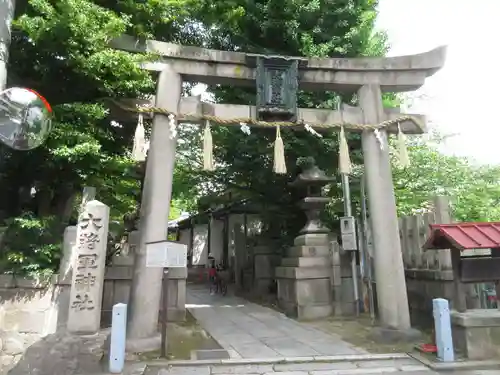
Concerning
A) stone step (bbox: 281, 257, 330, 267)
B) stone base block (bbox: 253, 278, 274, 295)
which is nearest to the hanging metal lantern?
stone step (bbox: 281, 257, 330, 267)

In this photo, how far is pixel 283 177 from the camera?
14.2m

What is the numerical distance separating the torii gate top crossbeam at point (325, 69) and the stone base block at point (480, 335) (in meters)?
5.49

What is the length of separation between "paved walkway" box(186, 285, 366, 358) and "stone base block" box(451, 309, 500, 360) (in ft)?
5.94

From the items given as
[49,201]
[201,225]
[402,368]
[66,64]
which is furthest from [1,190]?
[201,225]

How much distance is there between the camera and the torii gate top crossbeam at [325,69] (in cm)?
882

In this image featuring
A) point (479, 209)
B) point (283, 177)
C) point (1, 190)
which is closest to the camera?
point (1, 190)

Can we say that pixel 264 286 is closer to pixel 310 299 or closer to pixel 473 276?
pixel 310 299

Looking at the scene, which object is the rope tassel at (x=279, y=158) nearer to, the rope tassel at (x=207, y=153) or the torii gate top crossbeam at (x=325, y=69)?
the rope tassel at (x=207, y=153)

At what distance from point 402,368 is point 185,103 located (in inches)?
266

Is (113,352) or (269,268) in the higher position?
(269,268)

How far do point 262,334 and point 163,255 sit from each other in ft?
12.2

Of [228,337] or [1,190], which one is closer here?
[1,190]

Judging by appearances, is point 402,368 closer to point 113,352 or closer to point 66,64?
point 113,352

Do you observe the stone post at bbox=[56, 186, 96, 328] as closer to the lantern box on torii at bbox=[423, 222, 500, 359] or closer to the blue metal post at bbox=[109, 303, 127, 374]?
the blue metal post at bbox=[109, 303, 127, 374]
